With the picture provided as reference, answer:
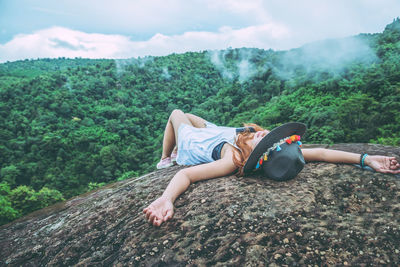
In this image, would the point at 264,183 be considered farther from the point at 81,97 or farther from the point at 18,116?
the point at 81,97

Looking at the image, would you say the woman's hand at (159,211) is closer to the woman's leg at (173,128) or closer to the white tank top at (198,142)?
the white tank top at (198,142)

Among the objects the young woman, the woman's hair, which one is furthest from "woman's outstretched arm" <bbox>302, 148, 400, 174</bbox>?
the woman's hair

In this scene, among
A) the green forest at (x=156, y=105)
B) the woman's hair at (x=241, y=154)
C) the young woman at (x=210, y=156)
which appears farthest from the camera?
the green forest at (x=156, y=105)

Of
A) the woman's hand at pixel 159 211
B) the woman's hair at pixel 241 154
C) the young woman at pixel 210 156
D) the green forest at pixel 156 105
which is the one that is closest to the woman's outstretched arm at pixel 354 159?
the young woman at pixel 210 156

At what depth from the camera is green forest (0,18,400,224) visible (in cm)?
1437

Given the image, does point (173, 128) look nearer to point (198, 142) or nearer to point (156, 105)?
point (198, 142)

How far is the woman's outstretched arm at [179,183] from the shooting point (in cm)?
189

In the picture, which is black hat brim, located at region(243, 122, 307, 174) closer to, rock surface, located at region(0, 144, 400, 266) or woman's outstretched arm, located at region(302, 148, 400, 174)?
rock surface, located at region(0, 144, 400, 266)

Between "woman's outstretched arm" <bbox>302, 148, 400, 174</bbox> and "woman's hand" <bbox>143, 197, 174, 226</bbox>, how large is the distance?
1840mm

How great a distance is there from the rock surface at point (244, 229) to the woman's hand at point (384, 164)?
0.25ft

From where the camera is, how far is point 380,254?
1414 mm

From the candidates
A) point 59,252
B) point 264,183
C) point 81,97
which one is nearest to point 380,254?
point 264,183

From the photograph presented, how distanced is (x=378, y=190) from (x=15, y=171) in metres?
48.8

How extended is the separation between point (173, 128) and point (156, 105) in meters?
71.7
